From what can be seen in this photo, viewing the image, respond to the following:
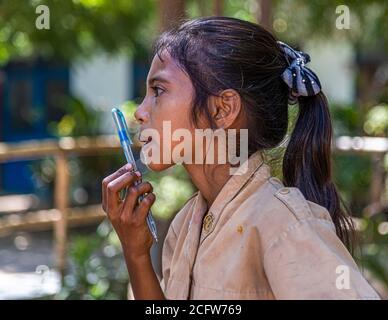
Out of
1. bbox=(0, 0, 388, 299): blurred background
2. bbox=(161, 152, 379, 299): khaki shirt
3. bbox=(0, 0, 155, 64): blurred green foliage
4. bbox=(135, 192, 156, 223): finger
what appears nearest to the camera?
bbox=(161, 152, 379, 299): khaki shirt

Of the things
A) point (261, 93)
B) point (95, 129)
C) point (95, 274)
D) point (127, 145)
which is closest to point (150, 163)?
point (127, 145)

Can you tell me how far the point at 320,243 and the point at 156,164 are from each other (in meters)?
0.46

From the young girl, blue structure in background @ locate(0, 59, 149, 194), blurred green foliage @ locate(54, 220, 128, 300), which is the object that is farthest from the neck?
blue structure in background @ locate(0, 59, 149, 194)

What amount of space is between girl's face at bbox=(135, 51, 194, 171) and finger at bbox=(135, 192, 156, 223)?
110 millimetres

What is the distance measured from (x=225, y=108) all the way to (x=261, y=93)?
0.09 meters

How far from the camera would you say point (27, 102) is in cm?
1361

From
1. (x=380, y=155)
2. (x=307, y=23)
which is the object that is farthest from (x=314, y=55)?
(x=380, y=155)

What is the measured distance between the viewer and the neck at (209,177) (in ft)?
6.01

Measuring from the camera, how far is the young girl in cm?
163

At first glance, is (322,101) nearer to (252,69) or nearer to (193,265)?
(252,69)

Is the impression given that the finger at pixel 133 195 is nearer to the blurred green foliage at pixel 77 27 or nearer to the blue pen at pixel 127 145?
the blue pen at pixel 127 145

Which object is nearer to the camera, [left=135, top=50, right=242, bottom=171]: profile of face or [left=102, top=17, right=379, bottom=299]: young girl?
[left=102, top=17, right=379, bottom=299]: young girl

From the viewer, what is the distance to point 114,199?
1757 mm

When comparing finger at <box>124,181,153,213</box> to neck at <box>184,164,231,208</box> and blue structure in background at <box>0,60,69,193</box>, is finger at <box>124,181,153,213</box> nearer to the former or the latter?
neck at <box>184,164,231,208</box>
